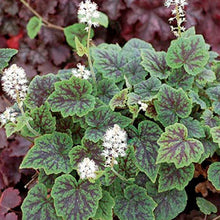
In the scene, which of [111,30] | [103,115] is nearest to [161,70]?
[103,115]

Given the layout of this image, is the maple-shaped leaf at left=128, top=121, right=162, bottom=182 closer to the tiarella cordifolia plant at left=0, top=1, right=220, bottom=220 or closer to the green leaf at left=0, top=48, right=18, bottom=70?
the tiarella cordifolia plant at left=0, top=1, right=220, bottom=220

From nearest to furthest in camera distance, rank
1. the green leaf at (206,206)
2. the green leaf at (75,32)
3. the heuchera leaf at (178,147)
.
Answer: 1. the heuchera leaf at (178,147)
2. the green leaf at (206,206)
3. the green leaf at (75,32)

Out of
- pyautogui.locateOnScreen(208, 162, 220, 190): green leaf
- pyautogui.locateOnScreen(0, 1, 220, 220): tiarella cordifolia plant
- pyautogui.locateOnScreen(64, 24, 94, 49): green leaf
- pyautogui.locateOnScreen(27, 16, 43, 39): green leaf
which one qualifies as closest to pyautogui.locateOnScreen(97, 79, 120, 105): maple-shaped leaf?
pyautogui.locateOnScreen(0, 1, 220, 220): tiarella cordifolia plant

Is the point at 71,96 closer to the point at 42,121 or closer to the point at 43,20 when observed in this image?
the point at 42,121

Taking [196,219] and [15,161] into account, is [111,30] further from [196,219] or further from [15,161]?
[196,219]

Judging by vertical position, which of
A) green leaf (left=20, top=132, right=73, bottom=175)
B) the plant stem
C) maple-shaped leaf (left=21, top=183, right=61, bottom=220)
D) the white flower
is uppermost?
the white flower

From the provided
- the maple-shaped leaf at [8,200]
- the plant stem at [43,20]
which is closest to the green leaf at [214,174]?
the maple-shaped leaf at [8,200]

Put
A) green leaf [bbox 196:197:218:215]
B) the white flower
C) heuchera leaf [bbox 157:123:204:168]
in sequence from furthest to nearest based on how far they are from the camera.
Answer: green leaf [bbox 196:197:218:215]
heuchera leaf [bbox 157:123:204:168]
the white flower

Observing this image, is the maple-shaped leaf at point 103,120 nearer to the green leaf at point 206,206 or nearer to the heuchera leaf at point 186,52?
the heuchera leaf at point 186,52
